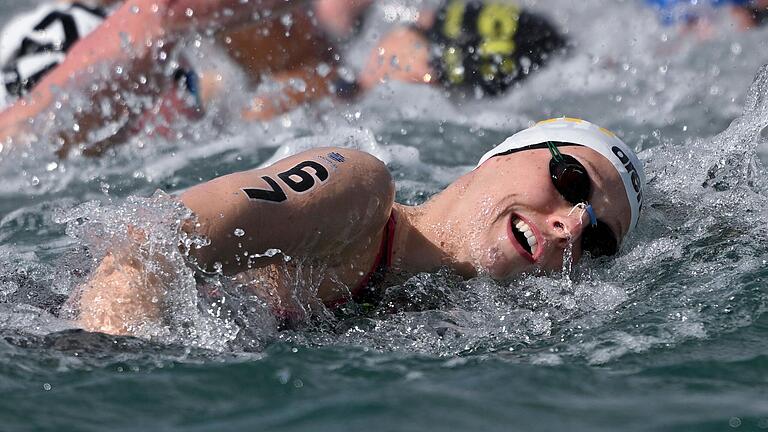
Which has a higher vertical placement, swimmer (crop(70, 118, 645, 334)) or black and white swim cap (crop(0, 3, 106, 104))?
black and white swim cap (crop(0, 3, 106, 104))

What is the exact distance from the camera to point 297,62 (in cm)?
656

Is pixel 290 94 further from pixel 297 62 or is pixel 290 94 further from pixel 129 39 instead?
pixel 129 39

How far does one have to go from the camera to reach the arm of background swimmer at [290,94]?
6.34 m

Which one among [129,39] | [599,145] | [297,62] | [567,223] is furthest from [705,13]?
[567,223]

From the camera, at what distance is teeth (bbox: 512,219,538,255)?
3.30m

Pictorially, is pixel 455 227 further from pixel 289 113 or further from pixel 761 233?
pixel 289 113

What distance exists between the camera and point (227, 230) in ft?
8.63

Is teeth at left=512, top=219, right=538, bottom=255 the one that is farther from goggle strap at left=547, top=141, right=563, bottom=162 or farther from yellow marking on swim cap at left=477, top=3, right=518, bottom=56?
yellow marking on swim cap at left=477, top=3, right=518, bottom=56

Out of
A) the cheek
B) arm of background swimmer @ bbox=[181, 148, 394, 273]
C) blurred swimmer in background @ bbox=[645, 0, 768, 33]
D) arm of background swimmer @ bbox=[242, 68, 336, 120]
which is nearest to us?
arm of background swimmer @ bbox=[181, 148, 394, 273]

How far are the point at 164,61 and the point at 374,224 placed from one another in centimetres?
338

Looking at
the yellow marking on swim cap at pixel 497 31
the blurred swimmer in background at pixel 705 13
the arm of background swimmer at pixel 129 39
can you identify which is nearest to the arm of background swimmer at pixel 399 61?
the yellow marking on swim cap at pixel 497 31

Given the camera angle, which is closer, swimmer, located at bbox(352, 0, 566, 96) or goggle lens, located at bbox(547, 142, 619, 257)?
goggle lens, located at bbox(547, 142, 619, 257)

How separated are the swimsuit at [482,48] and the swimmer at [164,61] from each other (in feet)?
2.17

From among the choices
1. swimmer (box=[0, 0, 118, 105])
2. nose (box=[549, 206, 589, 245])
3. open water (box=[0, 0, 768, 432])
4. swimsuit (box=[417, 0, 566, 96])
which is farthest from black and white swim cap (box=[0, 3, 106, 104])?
nose (box=[549, 206, 589, 245])
